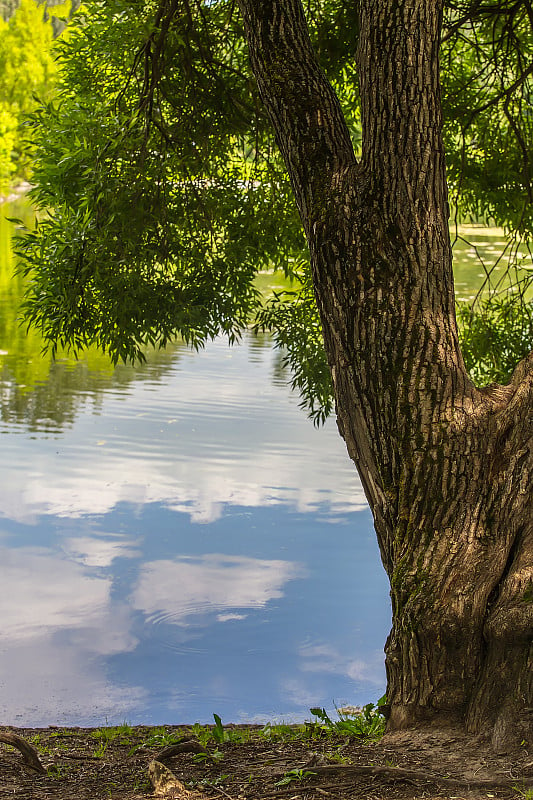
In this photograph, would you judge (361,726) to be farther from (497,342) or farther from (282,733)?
(497,342)

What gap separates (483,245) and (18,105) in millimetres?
28035

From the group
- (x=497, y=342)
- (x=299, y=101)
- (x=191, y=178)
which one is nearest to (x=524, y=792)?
(x=299, y=101)

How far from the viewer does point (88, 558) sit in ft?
28.5

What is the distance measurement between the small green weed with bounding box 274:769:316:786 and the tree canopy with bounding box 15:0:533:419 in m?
3.51

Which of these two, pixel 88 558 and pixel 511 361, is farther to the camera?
pixel 88 558

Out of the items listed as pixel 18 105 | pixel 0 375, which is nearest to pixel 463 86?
pixel 0 375

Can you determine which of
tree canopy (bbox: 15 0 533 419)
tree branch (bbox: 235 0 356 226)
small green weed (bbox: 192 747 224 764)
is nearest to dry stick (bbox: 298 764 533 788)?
small green weed (bbox: 192 747 224 764)

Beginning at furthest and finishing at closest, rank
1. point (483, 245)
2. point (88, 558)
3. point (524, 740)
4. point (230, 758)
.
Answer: point (483, 245), point (88, 558), point (230, 758), point (524, 740)

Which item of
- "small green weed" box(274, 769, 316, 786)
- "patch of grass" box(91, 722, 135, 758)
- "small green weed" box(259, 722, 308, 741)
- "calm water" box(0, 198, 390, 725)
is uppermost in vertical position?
"small green weed" box(274, 769, 316, 786)

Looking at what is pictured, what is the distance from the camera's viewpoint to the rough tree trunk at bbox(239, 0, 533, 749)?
3.15 meters

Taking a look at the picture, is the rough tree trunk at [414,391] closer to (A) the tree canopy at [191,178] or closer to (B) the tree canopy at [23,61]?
(A) the tree canopy at [191,178]

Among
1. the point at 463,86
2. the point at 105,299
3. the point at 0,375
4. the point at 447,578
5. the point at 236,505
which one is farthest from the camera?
the point at 0,375

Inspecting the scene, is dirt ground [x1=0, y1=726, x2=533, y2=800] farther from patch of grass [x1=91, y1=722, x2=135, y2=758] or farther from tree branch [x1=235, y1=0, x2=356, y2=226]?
tree branch [x1=235, y1=0, x2=356, y2=226]

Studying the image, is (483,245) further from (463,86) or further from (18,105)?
(18,105)
